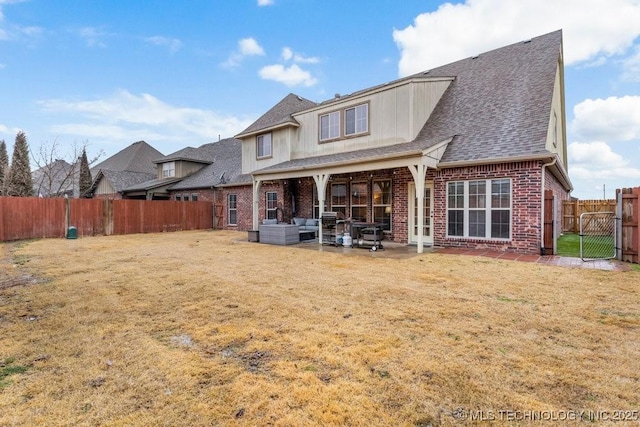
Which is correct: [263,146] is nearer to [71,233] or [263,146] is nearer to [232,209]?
[232,209]

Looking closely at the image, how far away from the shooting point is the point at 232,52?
1758 cm

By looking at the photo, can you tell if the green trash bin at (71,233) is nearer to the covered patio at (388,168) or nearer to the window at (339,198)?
the covered patio at (388,168)

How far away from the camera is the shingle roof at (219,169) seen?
1878 cm

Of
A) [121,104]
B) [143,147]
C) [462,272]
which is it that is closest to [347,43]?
[462,272]

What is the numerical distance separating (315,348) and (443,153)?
8.55 metres

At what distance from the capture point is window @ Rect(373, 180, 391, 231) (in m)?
11.6

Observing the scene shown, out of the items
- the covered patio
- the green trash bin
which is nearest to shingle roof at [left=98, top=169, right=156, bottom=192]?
the green trash bin

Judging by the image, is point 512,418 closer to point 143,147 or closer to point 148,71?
point 148,71

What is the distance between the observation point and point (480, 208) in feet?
30.8

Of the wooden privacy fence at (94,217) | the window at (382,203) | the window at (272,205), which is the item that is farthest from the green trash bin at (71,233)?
the window at (382,203)

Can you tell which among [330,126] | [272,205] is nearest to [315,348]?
[330,126]

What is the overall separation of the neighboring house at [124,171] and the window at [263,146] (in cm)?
1404

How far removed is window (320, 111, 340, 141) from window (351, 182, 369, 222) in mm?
2303

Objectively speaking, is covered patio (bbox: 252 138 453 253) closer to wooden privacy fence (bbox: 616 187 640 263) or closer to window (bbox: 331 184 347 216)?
window (bbox: 331 184 347 216)
